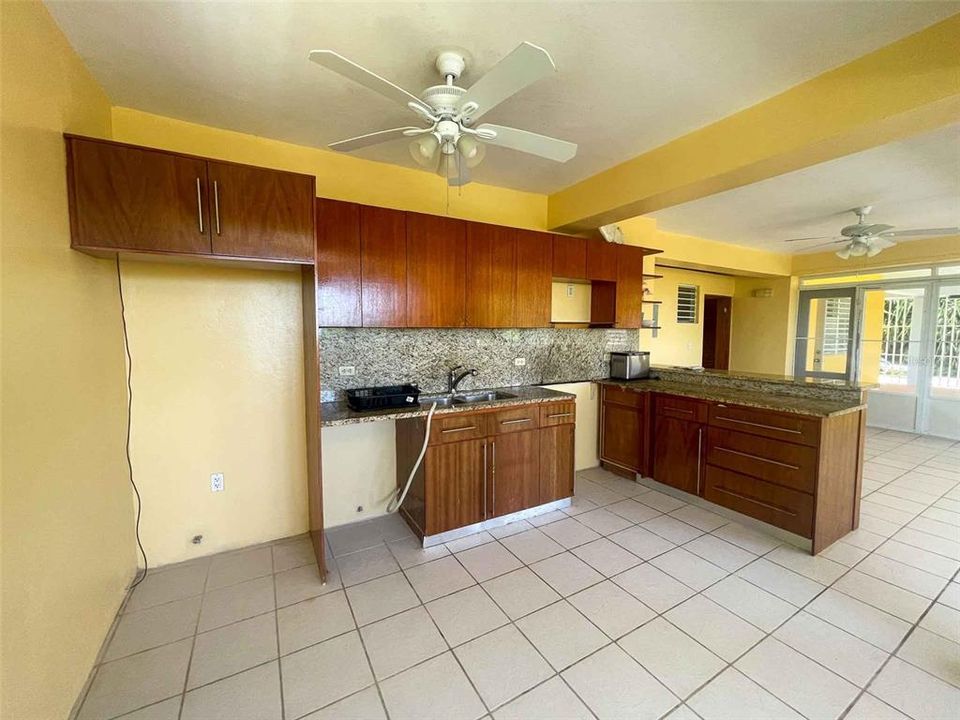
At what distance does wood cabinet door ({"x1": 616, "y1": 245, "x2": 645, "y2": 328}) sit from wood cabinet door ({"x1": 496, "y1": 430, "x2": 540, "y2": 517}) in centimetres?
168

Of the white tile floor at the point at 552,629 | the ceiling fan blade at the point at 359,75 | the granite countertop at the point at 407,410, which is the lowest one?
the white tile floor at the point at 552,629

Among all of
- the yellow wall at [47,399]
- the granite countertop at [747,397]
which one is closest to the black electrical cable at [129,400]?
the yellow wall at [47,399]

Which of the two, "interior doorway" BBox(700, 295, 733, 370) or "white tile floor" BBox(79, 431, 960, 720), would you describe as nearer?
"white tile floor" BBox(79, 431, 960, 720)

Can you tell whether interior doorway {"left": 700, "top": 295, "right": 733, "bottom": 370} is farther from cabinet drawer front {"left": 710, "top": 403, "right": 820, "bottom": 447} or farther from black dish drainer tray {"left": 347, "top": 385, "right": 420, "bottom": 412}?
black dish drainer tray {"left": 347, "top": 385, "right": 420, "bottom": 412}

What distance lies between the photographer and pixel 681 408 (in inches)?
128

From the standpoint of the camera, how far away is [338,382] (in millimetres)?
2773

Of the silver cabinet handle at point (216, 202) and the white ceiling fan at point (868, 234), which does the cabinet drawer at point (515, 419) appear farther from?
the white ceiling fan at point (868, 234)

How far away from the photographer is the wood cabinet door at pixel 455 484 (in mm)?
2570

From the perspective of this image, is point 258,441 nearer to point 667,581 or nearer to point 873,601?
point 667,581

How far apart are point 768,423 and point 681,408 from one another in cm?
65

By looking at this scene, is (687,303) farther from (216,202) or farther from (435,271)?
(216,202)

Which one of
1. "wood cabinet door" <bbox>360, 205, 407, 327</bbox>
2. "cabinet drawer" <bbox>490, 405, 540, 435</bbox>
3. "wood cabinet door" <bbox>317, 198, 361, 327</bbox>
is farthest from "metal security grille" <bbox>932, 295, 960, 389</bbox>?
"wood cabinet door" <bbox>317, 198, 361, 327</bbox>

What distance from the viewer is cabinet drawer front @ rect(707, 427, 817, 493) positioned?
8.22 feet

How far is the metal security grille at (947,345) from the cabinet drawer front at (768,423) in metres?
4.73
